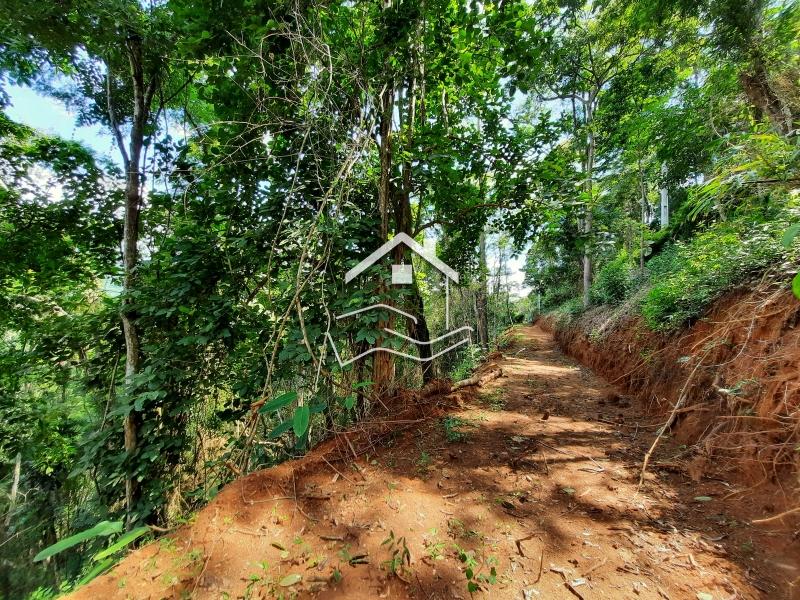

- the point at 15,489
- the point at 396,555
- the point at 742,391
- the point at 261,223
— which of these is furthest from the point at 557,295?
the point at 15,489

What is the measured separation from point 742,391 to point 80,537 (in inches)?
162

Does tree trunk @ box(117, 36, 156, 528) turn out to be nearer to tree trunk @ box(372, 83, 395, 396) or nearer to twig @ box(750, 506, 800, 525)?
tree trunk @ box(372, 83, 395, 396)

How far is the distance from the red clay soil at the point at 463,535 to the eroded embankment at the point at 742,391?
26cm

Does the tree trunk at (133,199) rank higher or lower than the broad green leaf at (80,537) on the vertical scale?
higher

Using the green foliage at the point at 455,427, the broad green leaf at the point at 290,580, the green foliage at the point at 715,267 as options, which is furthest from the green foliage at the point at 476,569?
the green foliage at the point at 715,267

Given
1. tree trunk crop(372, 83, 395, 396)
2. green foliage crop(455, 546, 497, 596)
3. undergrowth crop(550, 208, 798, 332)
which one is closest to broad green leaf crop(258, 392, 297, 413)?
green foliage crop(455, 546, 497, 596)

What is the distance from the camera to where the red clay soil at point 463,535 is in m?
1.50

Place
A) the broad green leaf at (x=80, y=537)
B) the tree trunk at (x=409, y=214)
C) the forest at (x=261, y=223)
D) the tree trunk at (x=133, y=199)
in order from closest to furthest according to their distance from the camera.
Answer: the broad green leaf at (x=80, y=537) → the forest at (x=261, y=223) → the tree trunk at (x=133, y=199) → the tree trunk at (x=409, y=214)

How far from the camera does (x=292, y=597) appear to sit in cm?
144

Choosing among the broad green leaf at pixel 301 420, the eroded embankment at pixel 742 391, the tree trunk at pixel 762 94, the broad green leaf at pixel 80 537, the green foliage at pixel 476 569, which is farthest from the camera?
the tree trunk at pixel 762 94

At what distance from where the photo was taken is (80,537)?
1.10 m

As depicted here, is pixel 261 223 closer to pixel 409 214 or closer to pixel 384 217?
pixel 384 217

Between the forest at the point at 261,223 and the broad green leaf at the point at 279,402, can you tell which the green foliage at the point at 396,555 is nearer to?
the forest at the point at 261,223

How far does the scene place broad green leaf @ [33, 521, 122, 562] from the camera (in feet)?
3.53
